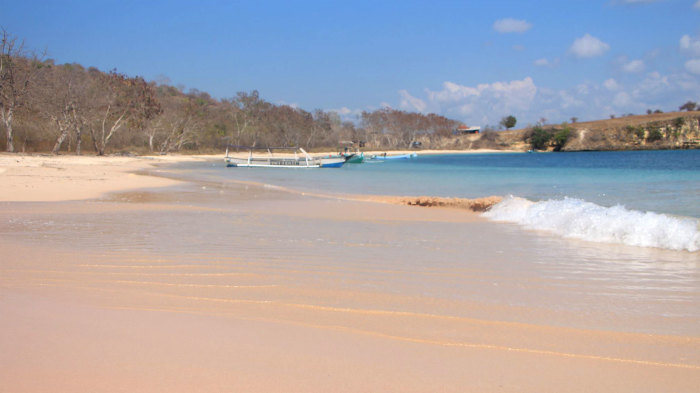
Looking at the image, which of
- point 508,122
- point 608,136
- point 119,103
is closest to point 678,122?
point 608,136

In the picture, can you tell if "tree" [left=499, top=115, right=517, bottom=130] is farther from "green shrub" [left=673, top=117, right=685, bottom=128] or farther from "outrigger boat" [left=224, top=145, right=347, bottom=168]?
"outrigger boat" [left=224, top=145, right=347, bottom=168]

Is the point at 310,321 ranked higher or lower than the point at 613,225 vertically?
lower

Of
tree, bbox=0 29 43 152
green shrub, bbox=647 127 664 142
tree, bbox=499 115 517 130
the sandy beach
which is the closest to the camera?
the sandy beach

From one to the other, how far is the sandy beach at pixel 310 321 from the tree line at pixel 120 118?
125 ft

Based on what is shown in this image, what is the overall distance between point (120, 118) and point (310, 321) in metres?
46.9

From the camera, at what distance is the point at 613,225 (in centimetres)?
829

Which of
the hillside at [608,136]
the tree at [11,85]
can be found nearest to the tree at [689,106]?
the hillside at [608,136]

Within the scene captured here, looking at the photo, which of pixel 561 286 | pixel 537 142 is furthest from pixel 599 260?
pixel 537 142

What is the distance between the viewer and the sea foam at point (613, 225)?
24.3ft

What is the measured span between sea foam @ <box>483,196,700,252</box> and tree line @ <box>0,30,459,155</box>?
3894 centimetres

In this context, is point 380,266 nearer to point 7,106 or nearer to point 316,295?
point 316,295

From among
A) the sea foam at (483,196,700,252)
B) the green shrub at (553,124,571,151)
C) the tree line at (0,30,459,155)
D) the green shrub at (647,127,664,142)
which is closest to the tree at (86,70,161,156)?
the tree line at (0,30,459,155)

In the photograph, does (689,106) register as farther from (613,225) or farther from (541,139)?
(613,225)

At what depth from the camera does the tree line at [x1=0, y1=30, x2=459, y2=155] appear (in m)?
39.1
